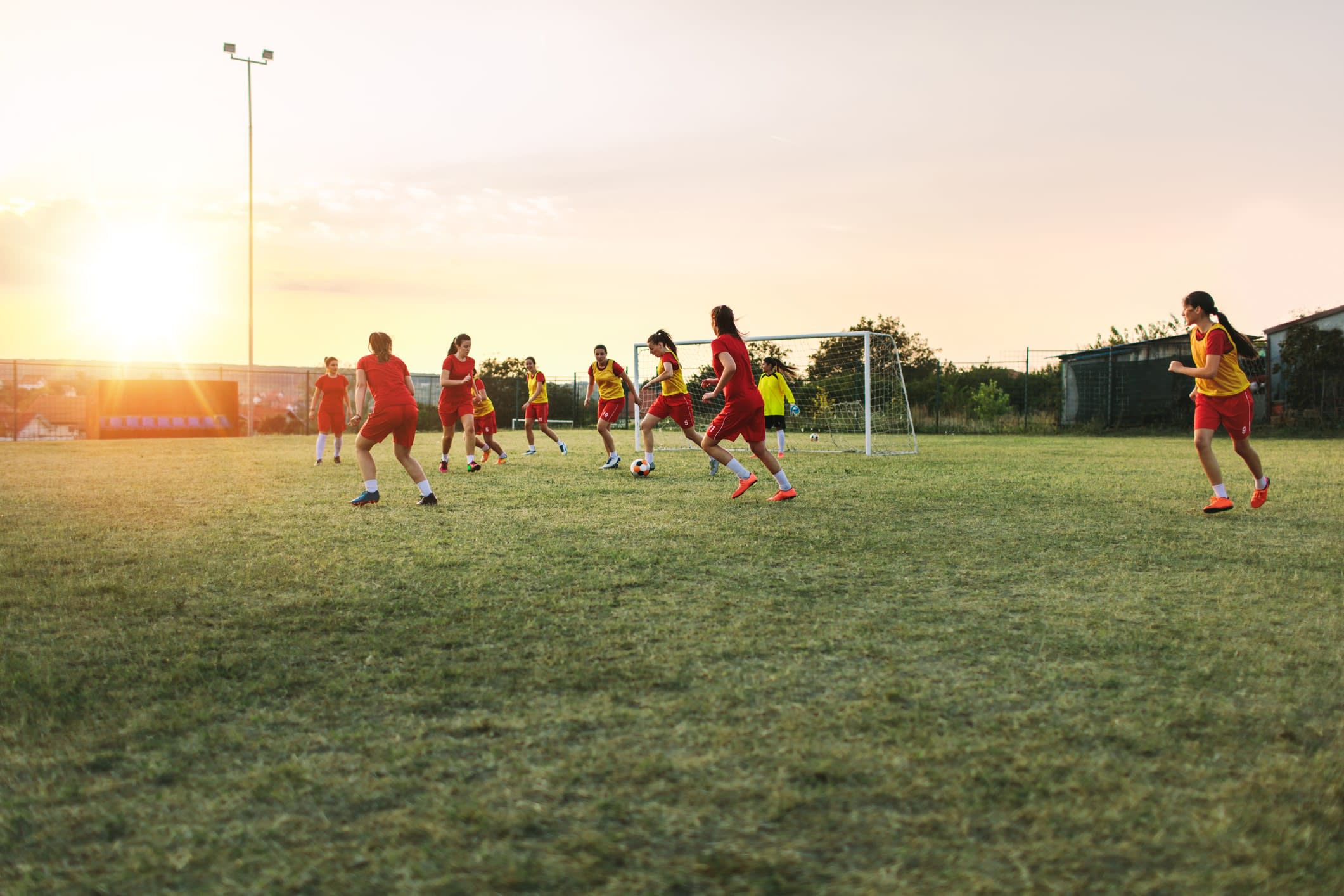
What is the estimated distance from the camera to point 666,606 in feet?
15.1

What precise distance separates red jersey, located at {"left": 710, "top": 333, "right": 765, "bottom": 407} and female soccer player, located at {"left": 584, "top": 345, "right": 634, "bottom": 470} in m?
4.39

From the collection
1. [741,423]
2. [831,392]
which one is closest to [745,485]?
[741,423]

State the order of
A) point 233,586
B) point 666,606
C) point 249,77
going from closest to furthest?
point 666,606 → point 233,586 → point 249,77

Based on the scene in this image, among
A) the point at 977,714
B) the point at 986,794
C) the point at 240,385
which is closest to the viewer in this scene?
the point at 986,794

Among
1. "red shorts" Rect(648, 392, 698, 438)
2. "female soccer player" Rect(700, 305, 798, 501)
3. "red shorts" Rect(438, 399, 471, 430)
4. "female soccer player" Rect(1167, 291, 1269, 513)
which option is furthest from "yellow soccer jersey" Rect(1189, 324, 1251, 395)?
"red shorts" Rect(438, 399, 471, 430)

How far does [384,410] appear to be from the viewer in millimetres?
9195

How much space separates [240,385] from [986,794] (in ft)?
120

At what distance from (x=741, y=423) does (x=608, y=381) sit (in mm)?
6072

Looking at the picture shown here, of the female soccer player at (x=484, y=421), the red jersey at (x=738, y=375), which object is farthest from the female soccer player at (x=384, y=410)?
the female soccer player at (x=484, y=421)

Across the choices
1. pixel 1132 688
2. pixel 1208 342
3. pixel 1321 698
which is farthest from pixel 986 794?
pixel 1208 342

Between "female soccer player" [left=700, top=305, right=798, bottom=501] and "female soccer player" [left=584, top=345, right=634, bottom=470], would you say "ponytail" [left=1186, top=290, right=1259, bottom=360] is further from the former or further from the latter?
"female soccer player" [left=584, top=345, right=634, bottom=470]

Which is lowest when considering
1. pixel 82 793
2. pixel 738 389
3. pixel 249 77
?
pixel 82 793

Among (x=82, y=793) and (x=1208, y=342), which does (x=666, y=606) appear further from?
(x=1208, y=342)

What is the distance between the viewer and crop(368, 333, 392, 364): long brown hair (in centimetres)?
927
